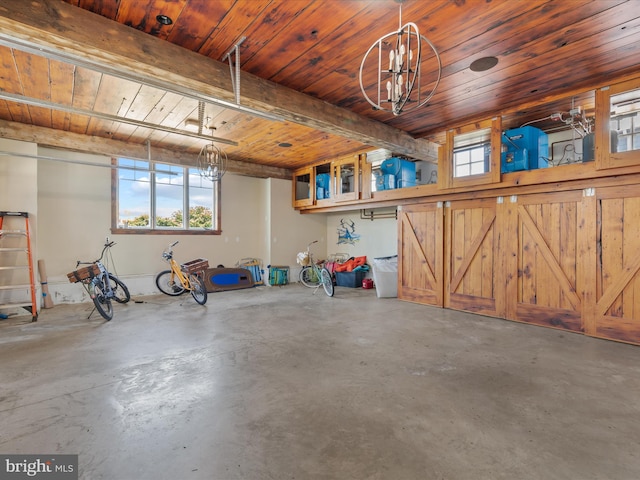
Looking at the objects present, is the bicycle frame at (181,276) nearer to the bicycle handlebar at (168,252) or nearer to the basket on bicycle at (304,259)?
the bicycle handlebar at (168,252)

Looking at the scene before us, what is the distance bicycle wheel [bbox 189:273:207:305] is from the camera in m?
5.52

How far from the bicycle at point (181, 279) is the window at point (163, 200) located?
2.07 ft

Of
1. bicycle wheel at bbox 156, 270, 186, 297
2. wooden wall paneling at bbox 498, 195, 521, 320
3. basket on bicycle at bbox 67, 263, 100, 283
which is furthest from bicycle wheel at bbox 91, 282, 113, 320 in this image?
wooden wall paneling at bbox 498, 195, 521, 320

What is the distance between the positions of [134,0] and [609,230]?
5.32 metres

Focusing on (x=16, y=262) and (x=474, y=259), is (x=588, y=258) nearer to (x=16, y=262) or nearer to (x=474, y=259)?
(x=474, y=259)

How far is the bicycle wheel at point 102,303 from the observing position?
434cm

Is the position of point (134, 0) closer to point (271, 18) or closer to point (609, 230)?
point (271, 18)

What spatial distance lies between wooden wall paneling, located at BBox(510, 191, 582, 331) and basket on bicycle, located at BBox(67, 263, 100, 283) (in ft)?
20.8

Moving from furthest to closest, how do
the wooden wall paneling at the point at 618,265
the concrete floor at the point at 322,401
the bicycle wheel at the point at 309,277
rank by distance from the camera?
1. the bicycle wheel at the point at 309,277
2. the wooden wall paneling at the point at 618,265
3. the concrete floor at the point at 322,401

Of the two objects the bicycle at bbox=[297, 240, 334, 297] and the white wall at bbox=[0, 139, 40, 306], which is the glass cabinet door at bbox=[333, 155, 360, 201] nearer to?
the bicycle at bbox=[297, 240, 334, 297]

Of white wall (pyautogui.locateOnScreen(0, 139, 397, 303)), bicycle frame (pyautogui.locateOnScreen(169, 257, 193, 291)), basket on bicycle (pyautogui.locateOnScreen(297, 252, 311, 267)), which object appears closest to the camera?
Answer: white wall (pyautogui.locateOnScreen(0, 139, 397, 303))

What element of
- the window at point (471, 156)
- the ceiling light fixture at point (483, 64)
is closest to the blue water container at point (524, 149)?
the window at point (471, 156)

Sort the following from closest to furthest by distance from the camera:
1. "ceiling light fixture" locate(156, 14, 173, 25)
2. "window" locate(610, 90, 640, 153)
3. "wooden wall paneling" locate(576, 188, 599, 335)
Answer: "ceiling light fixture" locate(156, 14, 173, 25), "window" locate(610, 90, 640, 153), "wooden wall paneling" locate(576, 188, 599, 335)

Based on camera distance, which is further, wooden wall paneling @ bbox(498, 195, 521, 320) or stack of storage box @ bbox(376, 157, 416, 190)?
stack of storage box @ bbox(376, 157, 416, 190)
